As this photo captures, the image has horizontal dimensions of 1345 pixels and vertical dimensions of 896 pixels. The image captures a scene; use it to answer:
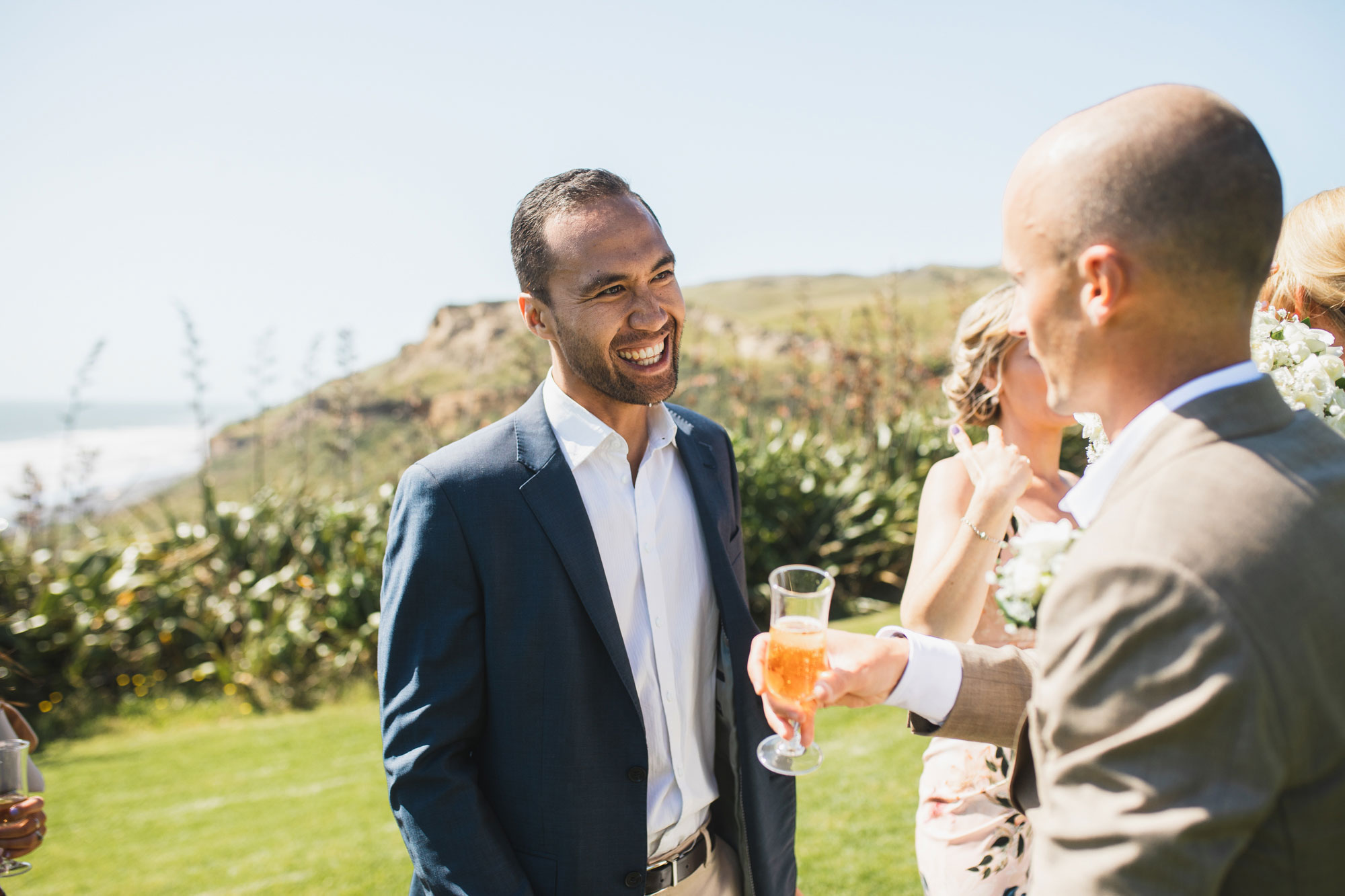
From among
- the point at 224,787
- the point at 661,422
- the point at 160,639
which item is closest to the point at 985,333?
the point at 661,422

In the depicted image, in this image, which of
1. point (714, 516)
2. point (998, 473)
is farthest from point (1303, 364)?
point (714, 516)

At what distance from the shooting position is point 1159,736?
1.04 m

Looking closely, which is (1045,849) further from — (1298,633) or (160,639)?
(160,639)

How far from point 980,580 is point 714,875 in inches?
44.1

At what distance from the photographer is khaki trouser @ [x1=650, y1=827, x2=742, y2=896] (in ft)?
7.68

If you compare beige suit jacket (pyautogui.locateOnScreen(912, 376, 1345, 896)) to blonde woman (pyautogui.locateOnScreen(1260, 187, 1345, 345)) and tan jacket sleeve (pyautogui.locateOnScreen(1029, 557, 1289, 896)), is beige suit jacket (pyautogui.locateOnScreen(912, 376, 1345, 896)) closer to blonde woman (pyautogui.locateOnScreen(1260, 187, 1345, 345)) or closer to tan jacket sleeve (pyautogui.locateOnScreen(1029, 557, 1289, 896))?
tan jacket sleeve (pyautogui.locateOnScreen(1029, 557, 1289, 896))

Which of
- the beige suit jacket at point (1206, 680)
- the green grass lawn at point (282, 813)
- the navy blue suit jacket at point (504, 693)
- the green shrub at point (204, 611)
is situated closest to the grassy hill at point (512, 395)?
the green shrub at point (204, 611)

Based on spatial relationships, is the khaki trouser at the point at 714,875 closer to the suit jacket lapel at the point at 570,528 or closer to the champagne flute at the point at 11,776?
the suit jacket lapel at the point at 570,528

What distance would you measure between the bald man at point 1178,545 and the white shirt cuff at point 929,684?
66 centimetres

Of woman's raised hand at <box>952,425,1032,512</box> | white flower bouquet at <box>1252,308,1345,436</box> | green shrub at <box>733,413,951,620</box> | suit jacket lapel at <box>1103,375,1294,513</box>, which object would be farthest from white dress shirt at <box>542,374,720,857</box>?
green shrub at <box>733,413,951,620</box>

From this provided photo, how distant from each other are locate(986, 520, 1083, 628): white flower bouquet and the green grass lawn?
3.31 m

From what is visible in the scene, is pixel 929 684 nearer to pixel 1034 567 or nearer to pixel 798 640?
pixel 798 640

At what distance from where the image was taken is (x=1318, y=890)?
1084mm

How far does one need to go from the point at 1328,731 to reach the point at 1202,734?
17cm
